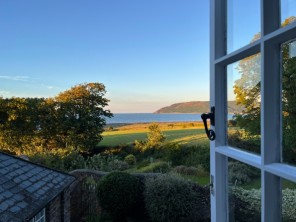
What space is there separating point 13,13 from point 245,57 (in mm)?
11599

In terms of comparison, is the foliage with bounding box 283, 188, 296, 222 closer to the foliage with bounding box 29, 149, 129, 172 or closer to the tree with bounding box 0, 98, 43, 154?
the foliage with bounding box 29, 149, 129, 172

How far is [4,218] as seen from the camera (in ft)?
10.0

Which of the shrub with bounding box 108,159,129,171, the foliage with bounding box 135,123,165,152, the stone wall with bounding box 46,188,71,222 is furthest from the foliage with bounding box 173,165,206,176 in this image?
the stone wall with bounding box 46,188,71,222

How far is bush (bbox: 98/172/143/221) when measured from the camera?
669 cm

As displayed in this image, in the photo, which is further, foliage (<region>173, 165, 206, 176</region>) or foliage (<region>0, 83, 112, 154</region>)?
foliage (<region>0, 83, 112, 154</region>)

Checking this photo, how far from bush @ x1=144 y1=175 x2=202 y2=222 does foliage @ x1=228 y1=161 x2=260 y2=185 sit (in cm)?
521

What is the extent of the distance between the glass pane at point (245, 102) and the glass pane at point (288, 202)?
0.52 ft

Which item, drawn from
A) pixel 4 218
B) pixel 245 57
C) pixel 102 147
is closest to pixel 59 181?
pixel 4 218

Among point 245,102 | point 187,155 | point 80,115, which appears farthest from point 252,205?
point 80,115

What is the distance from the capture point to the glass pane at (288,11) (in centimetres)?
81

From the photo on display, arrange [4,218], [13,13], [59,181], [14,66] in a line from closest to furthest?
[4,218]
[59,181]
[13,13]
[14,66]

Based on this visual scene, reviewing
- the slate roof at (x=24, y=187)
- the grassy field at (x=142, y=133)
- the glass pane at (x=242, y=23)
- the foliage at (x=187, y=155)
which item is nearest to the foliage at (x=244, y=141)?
the glass pane at (x=242, y=23)

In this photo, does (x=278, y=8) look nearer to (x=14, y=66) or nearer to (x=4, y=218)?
(x=4, y=218)

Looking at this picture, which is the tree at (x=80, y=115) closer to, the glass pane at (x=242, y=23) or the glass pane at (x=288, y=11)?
the glass pane at (x=242, y=23)
